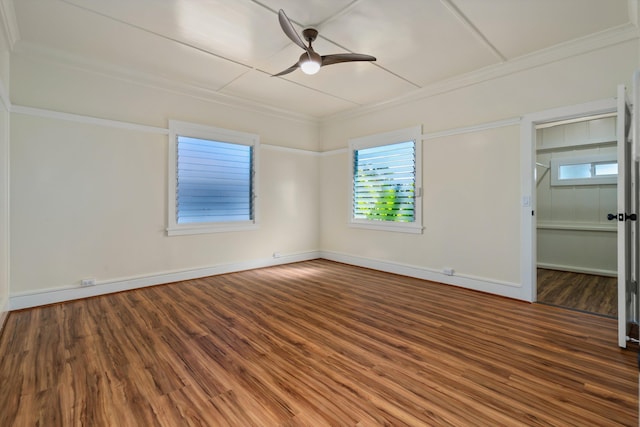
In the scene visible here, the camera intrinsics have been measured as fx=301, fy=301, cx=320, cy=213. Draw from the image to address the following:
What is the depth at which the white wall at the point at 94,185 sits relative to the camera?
3.17 meters

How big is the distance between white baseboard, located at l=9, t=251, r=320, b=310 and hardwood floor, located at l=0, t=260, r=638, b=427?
0.13 metres

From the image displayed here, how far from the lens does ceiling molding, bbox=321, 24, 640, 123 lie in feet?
9.38

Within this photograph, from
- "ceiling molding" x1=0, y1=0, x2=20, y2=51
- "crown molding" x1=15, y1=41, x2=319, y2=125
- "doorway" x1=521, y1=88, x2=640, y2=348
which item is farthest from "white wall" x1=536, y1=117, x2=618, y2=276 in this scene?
"ceiling molding" x1=0, y1=0, x2=20, y2=51

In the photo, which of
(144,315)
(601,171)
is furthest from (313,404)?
(601,171)

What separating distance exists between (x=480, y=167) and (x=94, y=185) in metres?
4.71

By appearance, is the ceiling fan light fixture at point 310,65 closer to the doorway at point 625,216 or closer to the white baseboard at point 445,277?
the doorway at point 625,216

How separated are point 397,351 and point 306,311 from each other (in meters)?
A: 1.12

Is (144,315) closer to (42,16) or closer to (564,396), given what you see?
(42,16)

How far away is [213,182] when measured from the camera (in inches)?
182

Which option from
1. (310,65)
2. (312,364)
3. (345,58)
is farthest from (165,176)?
(312,364)

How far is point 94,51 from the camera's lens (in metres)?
3.27

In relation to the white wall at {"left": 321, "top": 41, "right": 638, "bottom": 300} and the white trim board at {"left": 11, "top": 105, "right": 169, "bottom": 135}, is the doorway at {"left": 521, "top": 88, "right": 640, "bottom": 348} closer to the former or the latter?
the white wall at {"left": 321, "top": 41, "right": 638, "bottom": 300}

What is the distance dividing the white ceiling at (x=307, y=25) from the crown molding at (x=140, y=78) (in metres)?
0.04

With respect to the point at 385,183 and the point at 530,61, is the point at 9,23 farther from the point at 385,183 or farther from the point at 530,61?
the point at 530,61
